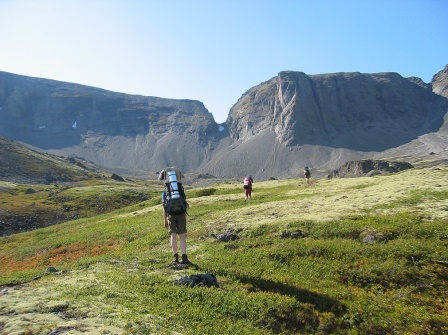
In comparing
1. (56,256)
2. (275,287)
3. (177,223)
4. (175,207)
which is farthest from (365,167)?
(175,207)

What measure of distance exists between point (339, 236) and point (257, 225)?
22.3 ft

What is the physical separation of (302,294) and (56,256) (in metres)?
28.7

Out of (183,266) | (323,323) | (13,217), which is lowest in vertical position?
(13,217)

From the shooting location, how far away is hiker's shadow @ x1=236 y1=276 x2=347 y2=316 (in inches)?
517

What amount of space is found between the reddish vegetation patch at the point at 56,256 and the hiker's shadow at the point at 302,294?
19.3 metres

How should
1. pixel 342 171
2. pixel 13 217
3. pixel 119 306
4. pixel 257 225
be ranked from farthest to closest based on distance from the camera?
pixel 342 171
pixel 13 217
pixel 257 225
pixel 119 306

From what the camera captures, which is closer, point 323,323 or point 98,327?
point 98,327

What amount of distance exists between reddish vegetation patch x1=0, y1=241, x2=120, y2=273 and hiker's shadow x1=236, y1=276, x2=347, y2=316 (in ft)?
63.4

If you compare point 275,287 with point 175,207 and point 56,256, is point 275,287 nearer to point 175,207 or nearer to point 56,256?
point 175,207

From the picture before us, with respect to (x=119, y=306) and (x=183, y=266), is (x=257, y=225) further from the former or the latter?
(x=119, y=306)

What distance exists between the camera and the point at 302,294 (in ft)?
45.5

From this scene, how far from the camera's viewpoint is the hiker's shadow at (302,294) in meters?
13.1

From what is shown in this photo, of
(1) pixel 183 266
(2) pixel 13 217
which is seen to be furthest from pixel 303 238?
(2) pixel 13 217

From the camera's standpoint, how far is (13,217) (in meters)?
88.9
